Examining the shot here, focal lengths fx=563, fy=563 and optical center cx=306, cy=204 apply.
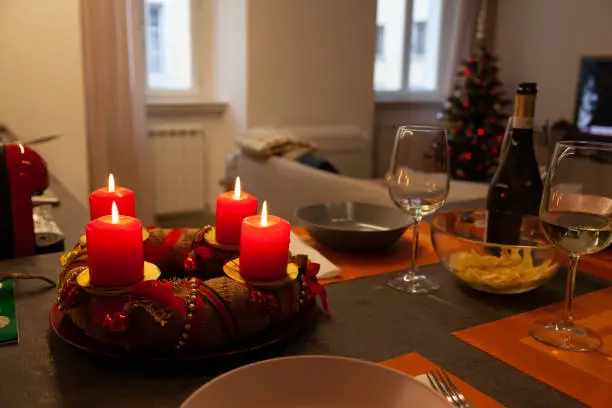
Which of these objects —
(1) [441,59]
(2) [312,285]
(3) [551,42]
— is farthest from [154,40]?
(2) [312,285]

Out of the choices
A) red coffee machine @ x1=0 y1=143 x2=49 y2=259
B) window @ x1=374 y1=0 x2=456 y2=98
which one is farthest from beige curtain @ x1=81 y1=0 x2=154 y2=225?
red coffee machine @ x1=0 y1=143 x2=49 y2=259

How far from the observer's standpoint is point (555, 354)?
681mm

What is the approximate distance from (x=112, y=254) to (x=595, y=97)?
4477mm

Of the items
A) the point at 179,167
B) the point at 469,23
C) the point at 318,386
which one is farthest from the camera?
the point at 469,23

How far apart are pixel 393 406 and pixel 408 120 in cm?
460

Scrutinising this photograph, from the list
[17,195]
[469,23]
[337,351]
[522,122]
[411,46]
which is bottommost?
[337,351]

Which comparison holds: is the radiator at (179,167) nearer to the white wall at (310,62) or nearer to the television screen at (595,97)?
the white wall at (310,62)

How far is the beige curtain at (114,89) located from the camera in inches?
129

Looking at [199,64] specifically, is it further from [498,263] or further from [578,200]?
[578,200]

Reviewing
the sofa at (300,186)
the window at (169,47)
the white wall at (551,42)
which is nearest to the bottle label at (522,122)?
the sofa at (300,186)

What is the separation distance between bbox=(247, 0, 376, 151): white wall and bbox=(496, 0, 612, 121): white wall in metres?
1.48

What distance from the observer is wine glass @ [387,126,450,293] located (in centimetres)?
88

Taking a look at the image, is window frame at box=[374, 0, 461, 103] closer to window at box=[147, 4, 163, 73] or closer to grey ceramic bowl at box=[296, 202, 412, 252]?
window at box=[147, 4, 163, 73]

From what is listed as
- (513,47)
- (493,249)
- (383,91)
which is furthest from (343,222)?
(513,47)
